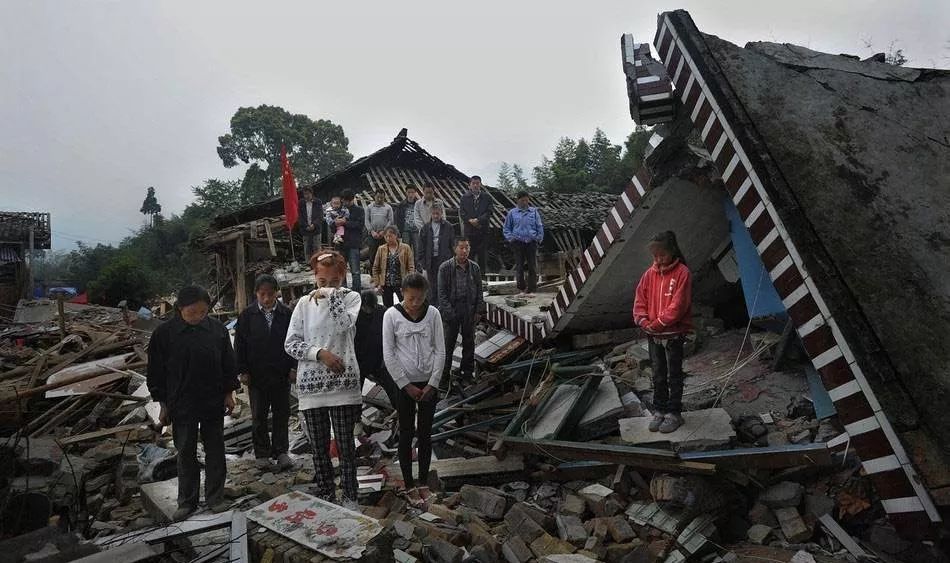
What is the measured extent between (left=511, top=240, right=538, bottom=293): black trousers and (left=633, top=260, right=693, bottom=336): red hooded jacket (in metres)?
5.46

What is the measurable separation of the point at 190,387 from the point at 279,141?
123ft

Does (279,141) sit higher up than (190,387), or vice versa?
(279,141)

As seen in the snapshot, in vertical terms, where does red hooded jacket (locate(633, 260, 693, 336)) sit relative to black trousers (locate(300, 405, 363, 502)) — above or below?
above

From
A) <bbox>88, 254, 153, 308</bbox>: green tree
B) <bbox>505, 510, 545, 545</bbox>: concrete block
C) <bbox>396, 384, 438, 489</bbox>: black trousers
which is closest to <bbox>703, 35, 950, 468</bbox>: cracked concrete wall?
<bbox>505, 510, 545, 545</bbox>: concrete block

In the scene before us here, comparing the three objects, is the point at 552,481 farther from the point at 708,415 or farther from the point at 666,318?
the point at 666,318

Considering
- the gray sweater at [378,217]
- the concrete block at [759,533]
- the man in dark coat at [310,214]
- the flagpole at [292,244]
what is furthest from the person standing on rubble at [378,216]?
the concrete block at [759,533]

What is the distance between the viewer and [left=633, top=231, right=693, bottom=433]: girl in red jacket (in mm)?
4711

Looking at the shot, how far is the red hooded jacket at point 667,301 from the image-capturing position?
15.4 feet

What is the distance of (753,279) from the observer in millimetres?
5875

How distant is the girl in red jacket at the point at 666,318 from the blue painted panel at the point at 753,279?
1.35 metres

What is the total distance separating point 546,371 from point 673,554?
11.6 feet

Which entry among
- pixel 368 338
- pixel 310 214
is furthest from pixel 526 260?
pixel 368 338

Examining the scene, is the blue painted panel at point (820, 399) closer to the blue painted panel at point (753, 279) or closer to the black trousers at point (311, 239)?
the blue painted panel at point (753, 279)

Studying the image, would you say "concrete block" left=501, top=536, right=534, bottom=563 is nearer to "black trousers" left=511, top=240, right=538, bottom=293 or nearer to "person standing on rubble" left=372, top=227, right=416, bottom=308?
"person standing on rubble" left=372, top=227, right=416, bottom=308
